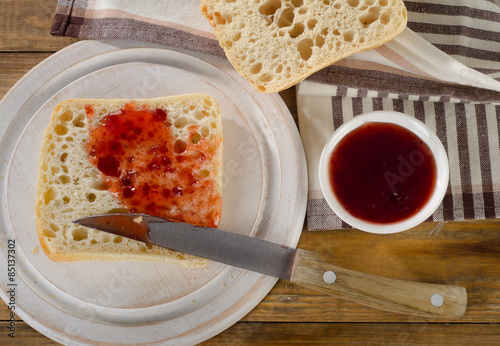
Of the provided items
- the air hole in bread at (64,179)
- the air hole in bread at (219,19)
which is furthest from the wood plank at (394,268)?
the air hole in bread at (219,19)

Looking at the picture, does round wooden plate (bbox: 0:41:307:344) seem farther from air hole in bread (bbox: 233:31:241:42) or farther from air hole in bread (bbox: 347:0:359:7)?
air hole in bread (bbox: 347:0:359:7)

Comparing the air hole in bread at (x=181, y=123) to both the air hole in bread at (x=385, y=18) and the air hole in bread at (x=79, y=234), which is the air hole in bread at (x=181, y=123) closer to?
the air hole in bread at (x=79, y=234)

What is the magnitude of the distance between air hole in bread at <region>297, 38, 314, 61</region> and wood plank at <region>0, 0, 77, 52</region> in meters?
1.14

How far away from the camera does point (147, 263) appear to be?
2.04 m

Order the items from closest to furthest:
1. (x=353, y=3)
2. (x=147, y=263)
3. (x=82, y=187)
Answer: (x=353, y=3), (x=82, y=187), (x=147, y=263)

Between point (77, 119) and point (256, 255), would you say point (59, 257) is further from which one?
point (256, 255)

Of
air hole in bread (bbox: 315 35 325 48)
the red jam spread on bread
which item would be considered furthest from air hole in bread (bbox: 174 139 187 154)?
air hole in bread (bbox: 315 35 325 48)

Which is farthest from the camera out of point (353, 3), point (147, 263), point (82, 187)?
point (147, 263)

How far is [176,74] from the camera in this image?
2.10 m

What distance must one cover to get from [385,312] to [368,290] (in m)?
0.30

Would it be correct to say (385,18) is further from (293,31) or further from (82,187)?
(82,187)

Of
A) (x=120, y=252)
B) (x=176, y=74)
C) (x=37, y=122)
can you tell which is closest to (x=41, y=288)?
(x=120, y=252)

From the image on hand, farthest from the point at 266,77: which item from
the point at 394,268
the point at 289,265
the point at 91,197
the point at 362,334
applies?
the point at 362,334

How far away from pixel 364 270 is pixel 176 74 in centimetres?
133
